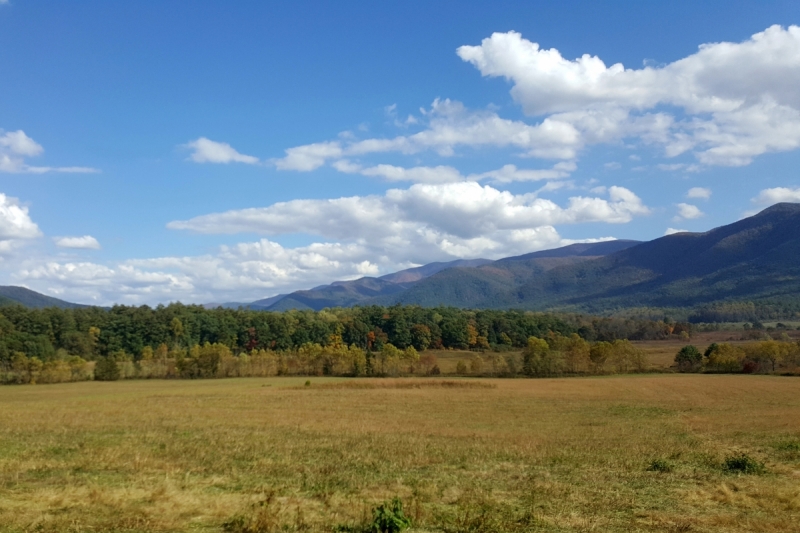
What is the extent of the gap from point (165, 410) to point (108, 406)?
7.93m

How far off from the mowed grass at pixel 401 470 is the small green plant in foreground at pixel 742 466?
35 centimetres

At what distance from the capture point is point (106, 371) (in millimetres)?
106812

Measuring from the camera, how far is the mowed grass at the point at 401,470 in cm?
1254

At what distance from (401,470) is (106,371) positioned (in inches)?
4036

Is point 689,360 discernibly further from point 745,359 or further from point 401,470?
point 401,470

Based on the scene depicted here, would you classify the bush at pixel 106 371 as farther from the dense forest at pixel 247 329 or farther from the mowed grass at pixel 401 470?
the mowed grass at pixel 401 470

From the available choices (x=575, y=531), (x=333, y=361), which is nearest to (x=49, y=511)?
(x=575, y=531)

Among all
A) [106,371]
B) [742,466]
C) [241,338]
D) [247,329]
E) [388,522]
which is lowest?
[106,371]

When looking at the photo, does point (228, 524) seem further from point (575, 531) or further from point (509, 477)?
point (509, 477)

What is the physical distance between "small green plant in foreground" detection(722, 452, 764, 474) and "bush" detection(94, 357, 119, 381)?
355 feet

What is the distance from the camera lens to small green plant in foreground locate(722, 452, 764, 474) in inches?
749

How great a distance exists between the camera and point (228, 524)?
38.8ft

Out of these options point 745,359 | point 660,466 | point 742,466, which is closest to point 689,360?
point 745,359

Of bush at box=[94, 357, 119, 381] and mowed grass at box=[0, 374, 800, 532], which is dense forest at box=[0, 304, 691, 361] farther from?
mowed grass at box=[0, 374, 800, 532]
